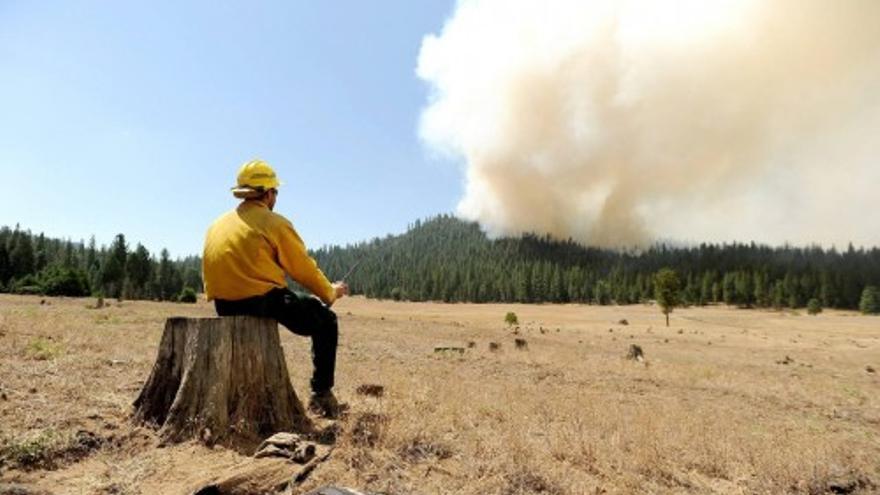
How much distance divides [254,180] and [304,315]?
1645 mm

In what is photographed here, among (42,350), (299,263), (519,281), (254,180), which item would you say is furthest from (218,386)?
(519,281)

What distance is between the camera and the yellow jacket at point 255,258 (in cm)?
681

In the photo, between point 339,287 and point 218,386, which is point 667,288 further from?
point 218,386

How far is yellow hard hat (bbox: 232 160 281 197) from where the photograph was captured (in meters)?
7.21

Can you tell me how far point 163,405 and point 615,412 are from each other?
7.76 m

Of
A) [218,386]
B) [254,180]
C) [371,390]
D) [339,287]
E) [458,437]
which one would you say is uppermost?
[254,180]

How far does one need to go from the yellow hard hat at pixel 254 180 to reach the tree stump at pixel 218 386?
1.52m

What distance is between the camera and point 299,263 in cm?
697

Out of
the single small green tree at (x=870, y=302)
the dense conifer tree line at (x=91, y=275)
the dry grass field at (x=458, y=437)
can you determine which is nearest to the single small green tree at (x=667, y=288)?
the dry grass field at (x=458, y=437)

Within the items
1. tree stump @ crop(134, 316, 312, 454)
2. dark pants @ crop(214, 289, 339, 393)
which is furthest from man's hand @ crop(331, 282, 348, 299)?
tree stump @ crop(134, 316, 312, 454)

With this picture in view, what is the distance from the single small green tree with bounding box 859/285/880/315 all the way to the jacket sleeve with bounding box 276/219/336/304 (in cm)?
16354

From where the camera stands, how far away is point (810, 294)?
520 ft

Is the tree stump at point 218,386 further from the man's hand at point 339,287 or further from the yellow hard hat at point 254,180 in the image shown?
the yellow hard hat at point 254,180

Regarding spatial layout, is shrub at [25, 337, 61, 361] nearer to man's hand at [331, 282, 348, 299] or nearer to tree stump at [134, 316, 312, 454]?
tree stump at [134, 316, 312, 454]
